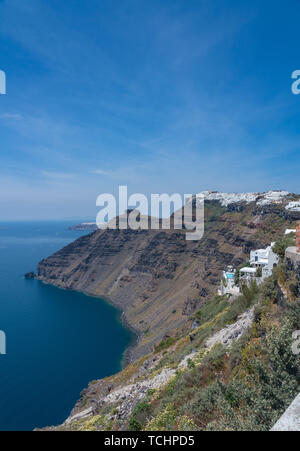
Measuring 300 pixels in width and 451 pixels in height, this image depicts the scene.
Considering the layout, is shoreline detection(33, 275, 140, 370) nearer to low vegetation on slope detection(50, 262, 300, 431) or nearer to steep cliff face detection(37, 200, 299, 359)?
steep cliff face detection(37, 200, 299, 359)

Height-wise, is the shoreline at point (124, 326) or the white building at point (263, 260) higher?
the white building at point (263, 260)

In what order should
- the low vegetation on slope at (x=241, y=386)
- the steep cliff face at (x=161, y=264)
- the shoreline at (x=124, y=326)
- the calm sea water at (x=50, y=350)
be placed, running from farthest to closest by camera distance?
the steep cliff face at (x=161, y=264)
the shoreline at (x=124, y=326)
the calm sea water at (x=50, y=350)
the low vegetation on slope at (x=241, y=386)

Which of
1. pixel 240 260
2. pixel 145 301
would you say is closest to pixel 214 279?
pixel 240 260

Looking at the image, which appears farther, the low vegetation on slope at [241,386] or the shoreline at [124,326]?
the shoreline at [124,326]

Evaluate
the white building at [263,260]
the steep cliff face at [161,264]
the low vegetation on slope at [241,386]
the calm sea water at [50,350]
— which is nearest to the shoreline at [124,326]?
the steep cliff face at [161,264]

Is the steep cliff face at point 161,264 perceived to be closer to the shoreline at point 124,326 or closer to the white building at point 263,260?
the shoreline at point 124,326

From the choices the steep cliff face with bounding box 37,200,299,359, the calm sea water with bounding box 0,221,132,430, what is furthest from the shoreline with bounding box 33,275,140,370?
the calm sea water with bounding box 0,221,132,430
